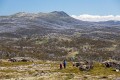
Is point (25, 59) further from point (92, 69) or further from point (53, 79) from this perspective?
point (53, 79)

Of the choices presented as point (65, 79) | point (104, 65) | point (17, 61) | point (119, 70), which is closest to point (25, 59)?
point (17, 61)

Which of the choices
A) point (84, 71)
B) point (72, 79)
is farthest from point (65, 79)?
point (84, 71)

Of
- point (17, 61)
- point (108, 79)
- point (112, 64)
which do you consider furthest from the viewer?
point (17, 61)

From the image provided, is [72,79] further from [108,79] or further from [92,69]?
[92,69]

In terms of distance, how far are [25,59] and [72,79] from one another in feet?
257

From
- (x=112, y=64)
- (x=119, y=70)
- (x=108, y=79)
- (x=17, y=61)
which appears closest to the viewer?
(x=108, y=79)

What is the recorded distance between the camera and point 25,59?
14438 centimetres

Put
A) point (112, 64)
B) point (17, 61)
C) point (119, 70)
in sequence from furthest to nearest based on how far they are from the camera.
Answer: point (17, 61)
point (112, 64)
point (119, 70)

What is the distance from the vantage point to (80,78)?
229 ft

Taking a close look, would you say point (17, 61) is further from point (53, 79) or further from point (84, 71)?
point (53, 79)

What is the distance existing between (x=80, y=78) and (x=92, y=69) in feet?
68.8

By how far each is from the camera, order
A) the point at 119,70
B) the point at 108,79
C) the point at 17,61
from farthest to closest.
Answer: the point at 17,61 < the point at 119,70 < the point at 108,79

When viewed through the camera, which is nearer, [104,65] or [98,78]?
[98,78]

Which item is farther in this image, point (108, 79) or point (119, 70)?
point (119, 70)
